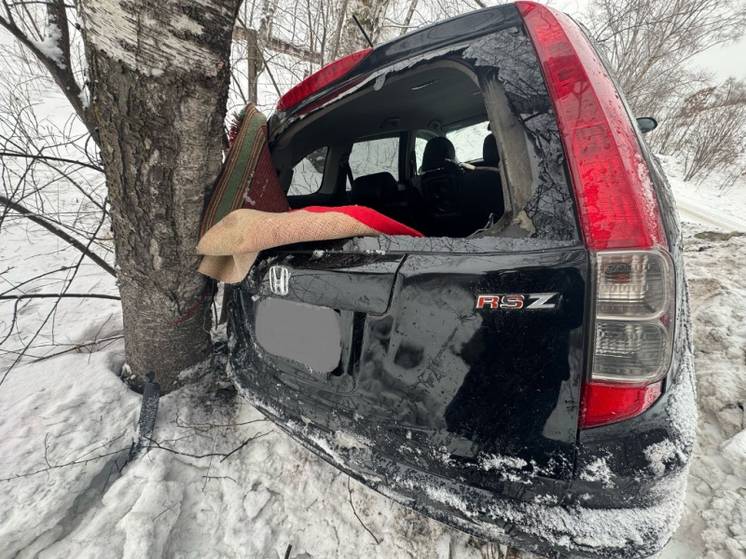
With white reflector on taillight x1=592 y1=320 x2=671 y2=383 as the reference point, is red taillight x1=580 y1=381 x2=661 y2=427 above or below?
below

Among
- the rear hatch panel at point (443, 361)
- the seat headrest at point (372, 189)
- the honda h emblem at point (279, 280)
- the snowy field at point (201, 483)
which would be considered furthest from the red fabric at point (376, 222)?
the seat headrest at point (372, 189)

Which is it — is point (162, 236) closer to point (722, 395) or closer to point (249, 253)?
point (249, 253)

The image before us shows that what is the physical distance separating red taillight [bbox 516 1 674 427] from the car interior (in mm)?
1061

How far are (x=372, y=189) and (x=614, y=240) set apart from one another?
2.10 meters

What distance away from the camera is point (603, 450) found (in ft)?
2.64

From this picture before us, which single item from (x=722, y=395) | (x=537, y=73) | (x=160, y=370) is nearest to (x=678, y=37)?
(x=722, y=395)

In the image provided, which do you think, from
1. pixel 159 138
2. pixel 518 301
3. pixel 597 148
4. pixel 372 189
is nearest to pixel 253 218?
pixel 159 138

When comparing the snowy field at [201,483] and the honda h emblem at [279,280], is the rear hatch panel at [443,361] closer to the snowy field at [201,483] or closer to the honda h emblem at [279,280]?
the honda h emblem at [279,280]

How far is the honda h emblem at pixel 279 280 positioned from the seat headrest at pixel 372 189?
57.0 inches

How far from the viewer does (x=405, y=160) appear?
2963 millimetres

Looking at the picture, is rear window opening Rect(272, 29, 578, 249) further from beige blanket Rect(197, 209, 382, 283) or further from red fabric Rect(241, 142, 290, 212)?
beige blanket Rect(197, 209, 382, 283)

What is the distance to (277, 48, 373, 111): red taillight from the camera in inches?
50.6

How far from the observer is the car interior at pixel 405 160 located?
81.0 inches

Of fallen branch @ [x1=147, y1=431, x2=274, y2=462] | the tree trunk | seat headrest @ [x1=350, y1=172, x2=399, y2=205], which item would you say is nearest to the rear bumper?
fallen branch @ [x1=147, y1=431, x2=274, y2=462]
